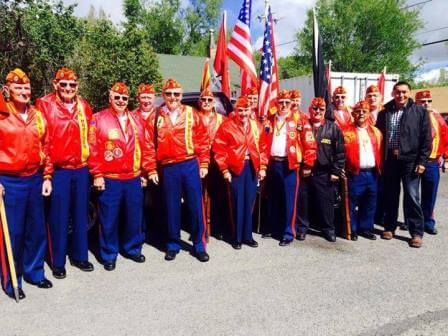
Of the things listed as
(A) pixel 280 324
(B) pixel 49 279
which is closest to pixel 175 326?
(A) pixel 280 324

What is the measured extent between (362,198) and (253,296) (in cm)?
245

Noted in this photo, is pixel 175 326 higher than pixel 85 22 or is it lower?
lower

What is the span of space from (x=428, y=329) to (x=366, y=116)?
9.29ft

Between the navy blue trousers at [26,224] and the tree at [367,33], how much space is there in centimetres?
3362

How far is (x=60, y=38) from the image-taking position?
61.0ft

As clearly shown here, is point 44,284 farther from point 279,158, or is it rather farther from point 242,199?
point 279,158

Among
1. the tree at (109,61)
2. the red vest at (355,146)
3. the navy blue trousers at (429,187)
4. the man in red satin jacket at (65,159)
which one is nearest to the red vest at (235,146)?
the red vest at (355,146)

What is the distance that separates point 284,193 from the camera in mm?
5234

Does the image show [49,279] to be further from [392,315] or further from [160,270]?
[392,315]

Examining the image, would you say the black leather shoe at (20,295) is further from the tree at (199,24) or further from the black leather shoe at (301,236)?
the tree at (199,24)

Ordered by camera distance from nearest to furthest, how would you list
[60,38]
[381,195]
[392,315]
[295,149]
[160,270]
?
[392,315]
[160,270]
[295,149]
[381,195]
[60,38]

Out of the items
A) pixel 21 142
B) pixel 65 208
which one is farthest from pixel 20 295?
pixel 21 142

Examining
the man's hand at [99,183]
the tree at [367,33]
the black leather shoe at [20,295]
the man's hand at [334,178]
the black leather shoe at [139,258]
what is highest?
the tree at [367,33]

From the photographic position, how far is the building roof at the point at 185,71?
98.3 ft
